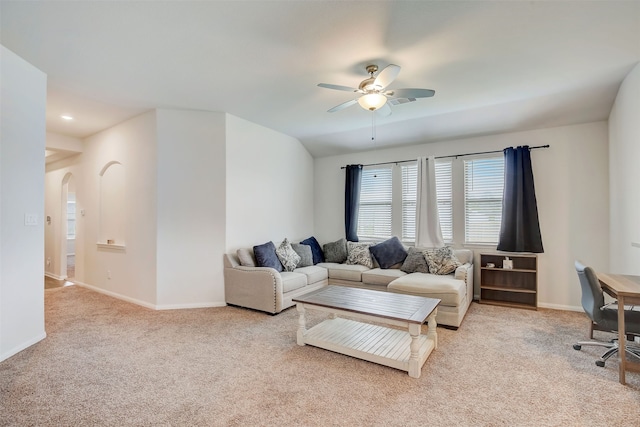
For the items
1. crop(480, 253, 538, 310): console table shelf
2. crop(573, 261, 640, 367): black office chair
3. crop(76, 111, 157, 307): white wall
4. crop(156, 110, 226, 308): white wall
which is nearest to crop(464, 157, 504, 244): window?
crop(480, 253, 538, 310): console table shelf

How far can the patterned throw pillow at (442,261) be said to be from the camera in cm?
421

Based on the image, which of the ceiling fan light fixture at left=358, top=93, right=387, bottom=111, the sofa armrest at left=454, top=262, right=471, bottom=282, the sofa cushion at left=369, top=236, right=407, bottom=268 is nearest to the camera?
the ceiling fan light fixture at left=358, top=93, right=387, bottom=111

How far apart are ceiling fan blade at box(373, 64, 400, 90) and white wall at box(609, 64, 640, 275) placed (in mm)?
2252

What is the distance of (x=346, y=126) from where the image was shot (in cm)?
488

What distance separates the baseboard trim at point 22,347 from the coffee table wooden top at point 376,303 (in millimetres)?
2605

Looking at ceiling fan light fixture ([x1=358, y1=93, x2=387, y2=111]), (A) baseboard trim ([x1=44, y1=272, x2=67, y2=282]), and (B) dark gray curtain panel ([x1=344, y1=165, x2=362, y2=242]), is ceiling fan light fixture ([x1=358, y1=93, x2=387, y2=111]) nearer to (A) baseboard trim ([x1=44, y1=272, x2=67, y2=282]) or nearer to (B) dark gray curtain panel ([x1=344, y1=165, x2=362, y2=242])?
(B) dark gray curtain panel ([x1=344, y1=165, x2=362, y2=242])

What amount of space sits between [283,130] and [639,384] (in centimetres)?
506

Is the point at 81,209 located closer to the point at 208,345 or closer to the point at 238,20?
the point at 208,345

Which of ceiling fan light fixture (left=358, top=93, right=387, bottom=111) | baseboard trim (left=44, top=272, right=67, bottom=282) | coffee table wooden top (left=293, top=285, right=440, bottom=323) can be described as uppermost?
ceiling fan light fixture (left=358, top=93, right=387, bottom=111)

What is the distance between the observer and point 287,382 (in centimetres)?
229

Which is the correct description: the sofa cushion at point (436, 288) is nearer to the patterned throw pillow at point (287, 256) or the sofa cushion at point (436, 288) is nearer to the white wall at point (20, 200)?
the patterned throw pillow at point (287, 256)

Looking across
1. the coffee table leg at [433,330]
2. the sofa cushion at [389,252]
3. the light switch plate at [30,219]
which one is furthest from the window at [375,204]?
the light switch plate at [30,219]

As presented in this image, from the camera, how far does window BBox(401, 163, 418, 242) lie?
521cm

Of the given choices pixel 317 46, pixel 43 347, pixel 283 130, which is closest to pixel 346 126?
pixel 283 130
